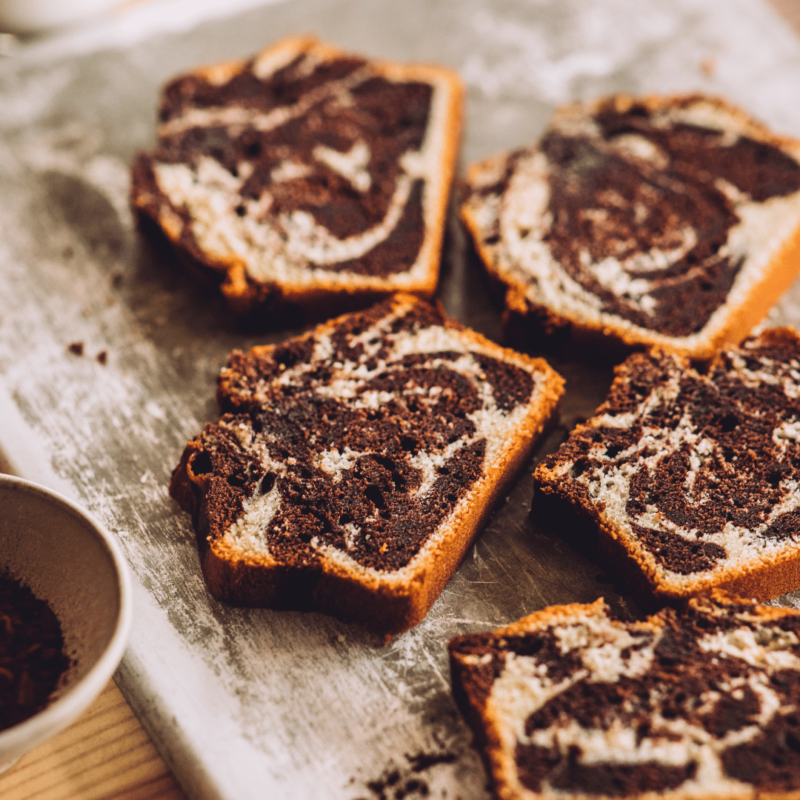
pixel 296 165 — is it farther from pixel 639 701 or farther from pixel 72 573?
pixel 639 701

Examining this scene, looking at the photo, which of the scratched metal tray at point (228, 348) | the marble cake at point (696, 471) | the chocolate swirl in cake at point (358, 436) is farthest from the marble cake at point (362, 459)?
the marble cake at point (696, 471)

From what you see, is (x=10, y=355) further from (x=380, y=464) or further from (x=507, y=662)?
(x=507, y=662)

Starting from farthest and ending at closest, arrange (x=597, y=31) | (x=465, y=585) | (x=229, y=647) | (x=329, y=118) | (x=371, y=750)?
(x=597, y=31), (x=329, y=118), (x=465, y=585), (x=229, y=647), (x=371, y=750)

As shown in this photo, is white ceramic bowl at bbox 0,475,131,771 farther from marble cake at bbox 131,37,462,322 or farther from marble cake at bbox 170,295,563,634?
marble cake at bbox 131,37,462,322

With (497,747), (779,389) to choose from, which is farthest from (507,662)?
(779,389)

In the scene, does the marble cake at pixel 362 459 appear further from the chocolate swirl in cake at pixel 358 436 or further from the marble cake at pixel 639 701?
the marble cake at pixel 639 701

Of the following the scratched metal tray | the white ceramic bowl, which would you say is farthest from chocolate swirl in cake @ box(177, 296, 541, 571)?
the white ceramic bowl
